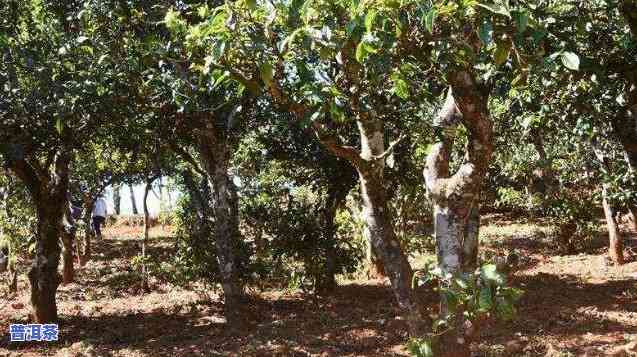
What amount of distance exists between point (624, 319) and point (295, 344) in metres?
4.96

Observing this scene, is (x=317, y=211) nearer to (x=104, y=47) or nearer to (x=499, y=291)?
(x=104, y=47)

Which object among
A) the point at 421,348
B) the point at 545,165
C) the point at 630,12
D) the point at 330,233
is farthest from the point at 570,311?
the point at 421,348

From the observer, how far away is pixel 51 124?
7832mm

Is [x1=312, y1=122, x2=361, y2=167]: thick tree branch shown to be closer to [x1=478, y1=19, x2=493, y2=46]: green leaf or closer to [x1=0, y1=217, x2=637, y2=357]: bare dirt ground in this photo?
[x1=478, y1=19, x2=493, y2=46]: green leaf

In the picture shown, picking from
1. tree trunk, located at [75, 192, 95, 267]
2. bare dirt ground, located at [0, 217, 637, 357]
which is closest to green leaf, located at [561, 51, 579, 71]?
bare dirt ground, located at [0, 217, 637, 357]

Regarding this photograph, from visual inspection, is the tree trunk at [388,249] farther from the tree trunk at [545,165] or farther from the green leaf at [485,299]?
the tree trunk at [545,165]

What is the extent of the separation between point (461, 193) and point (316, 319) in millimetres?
6117

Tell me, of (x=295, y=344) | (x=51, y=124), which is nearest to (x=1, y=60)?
(x=51, y=124)

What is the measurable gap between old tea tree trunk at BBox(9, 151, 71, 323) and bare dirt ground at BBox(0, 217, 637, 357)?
599 mm

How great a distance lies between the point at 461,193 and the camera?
4582mm

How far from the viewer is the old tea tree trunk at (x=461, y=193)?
4.37m

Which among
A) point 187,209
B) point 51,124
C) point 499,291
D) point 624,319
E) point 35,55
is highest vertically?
point 35,55

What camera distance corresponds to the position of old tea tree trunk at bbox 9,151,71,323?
32.2 feet

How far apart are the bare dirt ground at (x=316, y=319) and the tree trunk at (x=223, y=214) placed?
1.54ft
